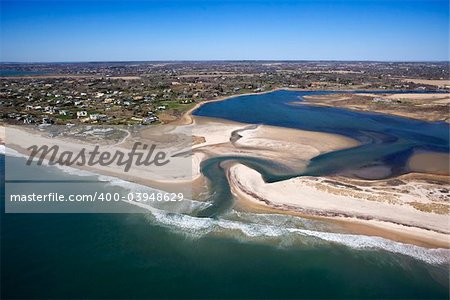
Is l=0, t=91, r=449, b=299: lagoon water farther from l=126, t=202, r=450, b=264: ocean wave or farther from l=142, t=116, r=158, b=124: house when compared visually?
l=142, t=116, r=158, b=124: house

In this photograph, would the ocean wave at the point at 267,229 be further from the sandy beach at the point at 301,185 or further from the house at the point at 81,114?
the house at the point at 81,114

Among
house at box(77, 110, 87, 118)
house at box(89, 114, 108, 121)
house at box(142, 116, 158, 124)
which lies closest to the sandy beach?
house at box(142, 116, 158, 124)

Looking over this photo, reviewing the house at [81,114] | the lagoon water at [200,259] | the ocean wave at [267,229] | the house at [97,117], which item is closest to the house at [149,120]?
the house at [97,117]

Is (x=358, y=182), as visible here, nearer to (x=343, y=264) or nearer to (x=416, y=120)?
(x=343, y=264)

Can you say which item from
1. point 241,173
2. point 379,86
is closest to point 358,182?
point 241,173

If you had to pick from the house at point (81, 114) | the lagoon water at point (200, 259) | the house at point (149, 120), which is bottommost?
the lagoon water at point (200, 259)

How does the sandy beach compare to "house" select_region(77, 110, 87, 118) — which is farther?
"house" select_region(77, 110, 87, 118)

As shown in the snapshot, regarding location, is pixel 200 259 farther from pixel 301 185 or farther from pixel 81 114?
pixel 81 114

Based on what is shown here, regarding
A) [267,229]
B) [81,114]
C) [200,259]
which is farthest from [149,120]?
[200,259]
